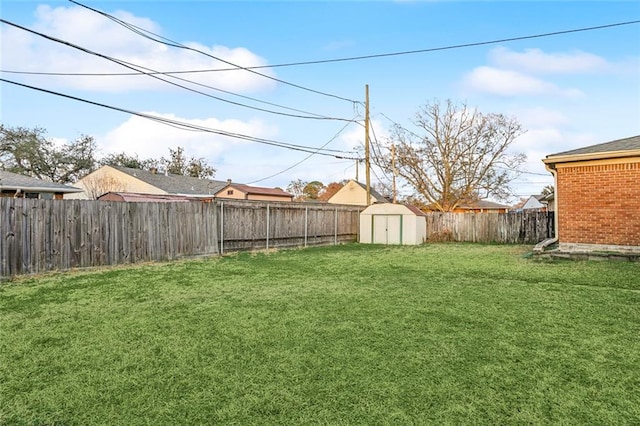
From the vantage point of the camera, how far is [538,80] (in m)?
12.0

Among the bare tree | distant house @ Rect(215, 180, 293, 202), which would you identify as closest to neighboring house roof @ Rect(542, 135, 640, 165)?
the bare tree

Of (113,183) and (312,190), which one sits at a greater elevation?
(312,190)

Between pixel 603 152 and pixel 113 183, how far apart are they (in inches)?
1080

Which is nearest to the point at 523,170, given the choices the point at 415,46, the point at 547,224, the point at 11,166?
the point at 547,224

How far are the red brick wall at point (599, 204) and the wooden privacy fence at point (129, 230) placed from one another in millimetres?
7989

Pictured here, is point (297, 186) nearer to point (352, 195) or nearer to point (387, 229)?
point (352, 195)

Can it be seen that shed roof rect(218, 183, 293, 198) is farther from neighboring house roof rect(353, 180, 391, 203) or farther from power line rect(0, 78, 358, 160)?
power line rect(0, 78, 358, 160)

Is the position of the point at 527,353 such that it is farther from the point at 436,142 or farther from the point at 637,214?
the point at 436,142

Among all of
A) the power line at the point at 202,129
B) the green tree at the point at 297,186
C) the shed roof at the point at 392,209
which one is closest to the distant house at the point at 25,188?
the power line at the point at 202,129

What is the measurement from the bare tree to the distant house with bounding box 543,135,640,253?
13.3 meters

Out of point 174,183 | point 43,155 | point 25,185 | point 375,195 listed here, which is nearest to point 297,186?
point 375,195

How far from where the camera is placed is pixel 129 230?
842 cm

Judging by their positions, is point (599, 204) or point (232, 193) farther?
point (232, 193)

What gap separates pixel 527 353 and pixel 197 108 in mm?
12760
